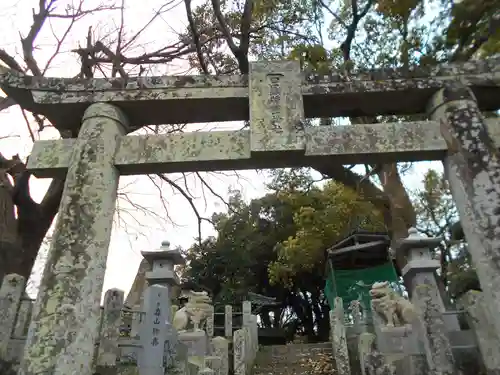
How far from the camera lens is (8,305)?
5391mm

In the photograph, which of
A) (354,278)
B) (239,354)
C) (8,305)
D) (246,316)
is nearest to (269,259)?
(354,278)

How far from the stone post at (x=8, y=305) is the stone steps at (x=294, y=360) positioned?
600 cm

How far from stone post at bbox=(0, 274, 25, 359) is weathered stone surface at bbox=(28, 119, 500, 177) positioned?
2019 mm

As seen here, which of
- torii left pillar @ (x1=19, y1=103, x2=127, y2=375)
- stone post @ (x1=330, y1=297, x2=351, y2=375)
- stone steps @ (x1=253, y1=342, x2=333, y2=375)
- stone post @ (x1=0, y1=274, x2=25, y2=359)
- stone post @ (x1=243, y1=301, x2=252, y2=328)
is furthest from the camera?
stone post @ (x1=243, y1=301, x2=252, y2=328)

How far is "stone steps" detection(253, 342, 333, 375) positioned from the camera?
962 cm

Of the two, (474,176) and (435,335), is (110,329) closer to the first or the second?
(435,335)

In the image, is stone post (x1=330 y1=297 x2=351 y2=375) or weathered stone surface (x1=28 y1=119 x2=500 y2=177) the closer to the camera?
weathered stone surface (x1=28 y1=119 x2=500 y2=177)

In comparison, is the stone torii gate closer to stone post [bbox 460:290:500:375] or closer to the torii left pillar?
the torii left pillar

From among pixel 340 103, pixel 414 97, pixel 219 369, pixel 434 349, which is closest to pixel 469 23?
pixel 414 97

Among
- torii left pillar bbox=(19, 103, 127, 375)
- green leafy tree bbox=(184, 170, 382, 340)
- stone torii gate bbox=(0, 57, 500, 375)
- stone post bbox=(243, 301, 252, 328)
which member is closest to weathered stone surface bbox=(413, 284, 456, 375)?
stone torii gate bbox=(0, 57, 500, 375)

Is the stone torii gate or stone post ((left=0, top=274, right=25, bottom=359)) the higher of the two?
the stone torii gate

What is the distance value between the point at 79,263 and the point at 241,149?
6.39ft

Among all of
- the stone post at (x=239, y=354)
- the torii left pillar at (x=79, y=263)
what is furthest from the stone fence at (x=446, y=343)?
the stone post at (x=239, y=354)

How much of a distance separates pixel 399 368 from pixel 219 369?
135 inches
